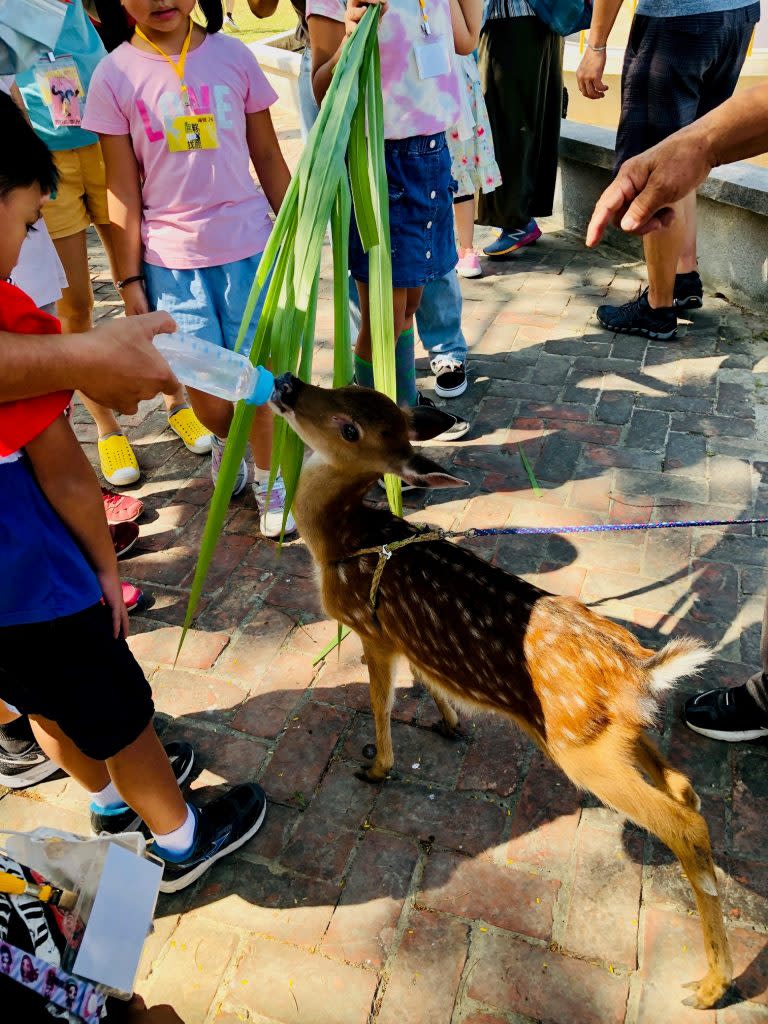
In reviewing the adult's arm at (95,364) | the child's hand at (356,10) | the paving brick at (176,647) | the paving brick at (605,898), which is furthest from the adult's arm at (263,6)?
the paving brick at (605,898)

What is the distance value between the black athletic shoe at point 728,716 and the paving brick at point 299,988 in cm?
137

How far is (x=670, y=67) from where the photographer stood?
4668 millimetres

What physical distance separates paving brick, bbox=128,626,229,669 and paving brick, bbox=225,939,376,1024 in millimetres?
1234

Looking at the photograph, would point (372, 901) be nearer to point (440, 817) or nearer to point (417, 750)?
point (440, 817)

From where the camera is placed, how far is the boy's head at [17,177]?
1.70m

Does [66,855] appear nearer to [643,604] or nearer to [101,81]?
[643,604]

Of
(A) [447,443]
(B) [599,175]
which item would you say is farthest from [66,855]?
(B) [599,175]

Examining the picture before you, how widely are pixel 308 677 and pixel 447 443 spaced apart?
1778mm

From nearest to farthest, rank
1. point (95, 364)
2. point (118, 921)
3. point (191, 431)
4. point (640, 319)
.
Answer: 1. point (118, 921)
2. point (95, 364)
3. point (191, 431)
4. point (640, 319)

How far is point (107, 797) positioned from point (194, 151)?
8.03 ft

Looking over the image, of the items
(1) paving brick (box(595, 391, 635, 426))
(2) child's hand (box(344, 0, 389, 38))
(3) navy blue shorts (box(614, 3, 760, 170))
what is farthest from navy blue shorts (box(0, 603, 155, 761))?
(3) navy blue shorts (box(614, 3, 760, 170))

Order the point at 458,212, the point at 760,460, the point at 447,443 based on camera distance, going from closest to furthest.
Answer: the point at 760,460 < the point at 447,443 < the point at 458,212

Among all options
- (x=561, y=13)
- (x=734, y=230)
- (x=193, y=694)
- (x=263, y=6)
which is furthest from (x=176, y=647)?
(x=561, y=13)

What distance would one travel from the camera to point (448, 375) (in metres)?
4.70
